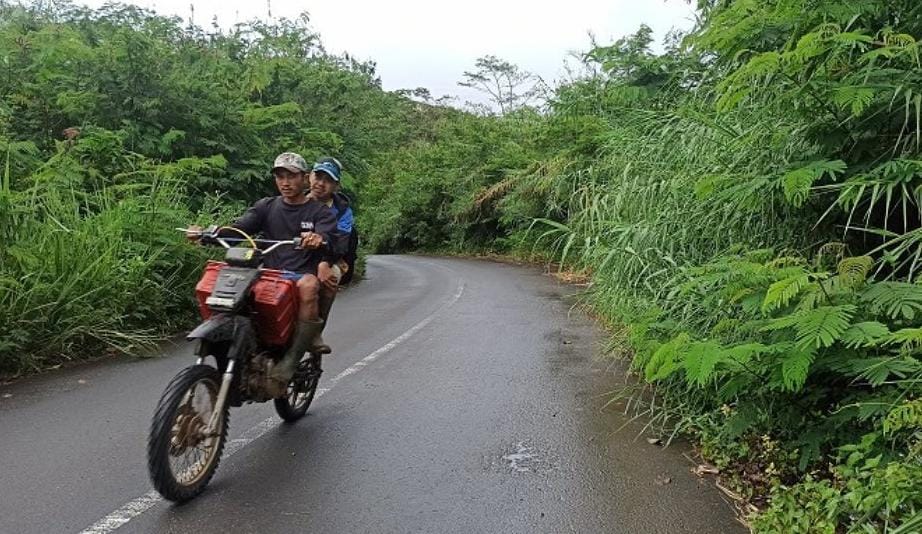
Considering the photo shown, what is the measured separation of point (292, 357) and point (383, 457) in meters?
0.98

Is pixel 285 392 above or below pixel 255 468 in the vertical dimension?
above

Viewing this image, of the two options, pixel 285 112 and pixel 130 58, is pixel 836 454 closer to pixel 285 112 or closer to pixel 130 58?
pixel 130 58

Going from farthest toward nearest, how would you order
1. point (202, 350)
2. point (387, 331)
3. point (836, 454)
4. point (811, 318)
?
point (387, 331) → point (202, 350) → point (836, 454) → point (811, 318)

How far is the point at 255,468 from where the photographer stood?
4.85 m

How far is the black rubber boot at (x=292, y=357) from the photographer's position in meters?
5.14

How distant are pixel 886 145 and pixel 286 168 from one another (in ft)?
14.6

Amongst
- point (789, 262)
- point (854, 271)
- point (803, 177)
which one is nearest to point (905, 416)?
point (854, 271)

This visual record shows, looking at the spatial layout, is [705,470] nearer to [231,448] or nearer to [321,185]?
[231,448]

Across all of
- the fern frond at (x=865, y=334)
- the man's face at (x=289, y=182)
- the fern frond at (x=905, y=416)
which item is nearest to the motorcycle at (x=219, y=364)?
the man's face at (x=289, y=182)

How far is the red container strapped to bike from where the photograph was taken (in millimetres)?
4859

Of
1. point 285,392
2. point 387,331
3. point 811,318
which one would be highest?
point 811,318

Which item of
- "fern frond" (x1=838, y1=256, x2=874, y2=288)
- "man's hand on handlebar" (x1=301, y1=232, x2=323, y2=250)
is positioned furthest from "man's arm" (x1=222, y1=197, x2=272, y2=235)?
"fern frond" (x1=838, y1=256, x2=874, y2=288)

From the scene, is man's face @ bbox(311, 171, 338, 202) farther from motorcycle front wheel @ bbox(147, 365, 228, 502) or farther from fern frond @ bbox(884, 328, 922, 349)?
fern frond @ bbox(884, 328, 922, 349)

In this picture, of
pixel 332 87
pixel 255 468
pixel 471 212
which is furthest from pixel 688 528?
pixel 471 212
